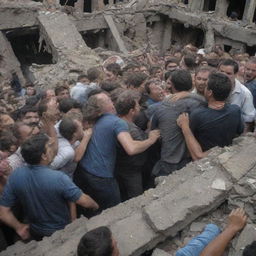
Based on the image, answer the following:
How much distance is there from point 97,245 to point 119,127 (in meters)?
1.81

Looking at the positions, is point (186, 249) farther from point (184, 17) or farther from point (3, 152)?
point (184, 17)

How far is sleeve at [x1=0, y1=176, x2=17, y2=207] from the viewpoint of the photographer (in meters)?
3.92

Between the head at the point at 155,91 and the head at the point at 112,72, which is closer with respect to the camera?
the head at the point at 155,91

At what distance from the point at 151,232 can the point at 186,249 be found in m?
0.62

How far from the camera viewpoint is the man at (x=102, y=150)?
446 centimetres

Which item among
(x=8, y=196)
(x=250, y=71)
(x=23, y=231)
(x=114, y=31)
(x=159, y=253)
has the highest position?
(x=250, y=71)

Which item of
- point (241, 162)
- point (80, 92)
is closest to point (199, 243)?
point (241, 162)

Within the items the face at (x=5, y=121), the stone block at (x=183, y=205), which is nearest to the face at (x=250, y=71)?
the stone block at (x=183, y=205)

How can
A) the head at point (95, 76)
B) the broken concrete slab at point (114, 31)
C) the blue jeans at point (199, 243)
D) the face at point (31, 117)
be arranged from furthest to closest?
1. the broken concrete slab at point (114, 31)
2. the head at point (95, 76)
3. the face at point (31, 117)
4. the blue jeans at point (199, 243)

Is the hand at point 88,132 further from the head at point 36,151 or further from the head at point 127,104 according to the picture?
the head at point 36,151

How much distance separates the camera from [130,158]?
4844 mm

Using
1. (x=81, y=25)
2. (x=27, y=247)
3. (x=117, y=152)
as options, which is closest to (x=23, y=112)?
(x=117, y=152)

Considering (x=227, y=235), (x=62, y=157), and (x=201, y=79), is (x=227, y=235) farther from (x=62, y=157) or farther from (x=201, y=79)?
(x=201, y=79)

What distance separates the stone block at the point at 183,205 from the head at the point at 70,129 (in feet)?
4.51
